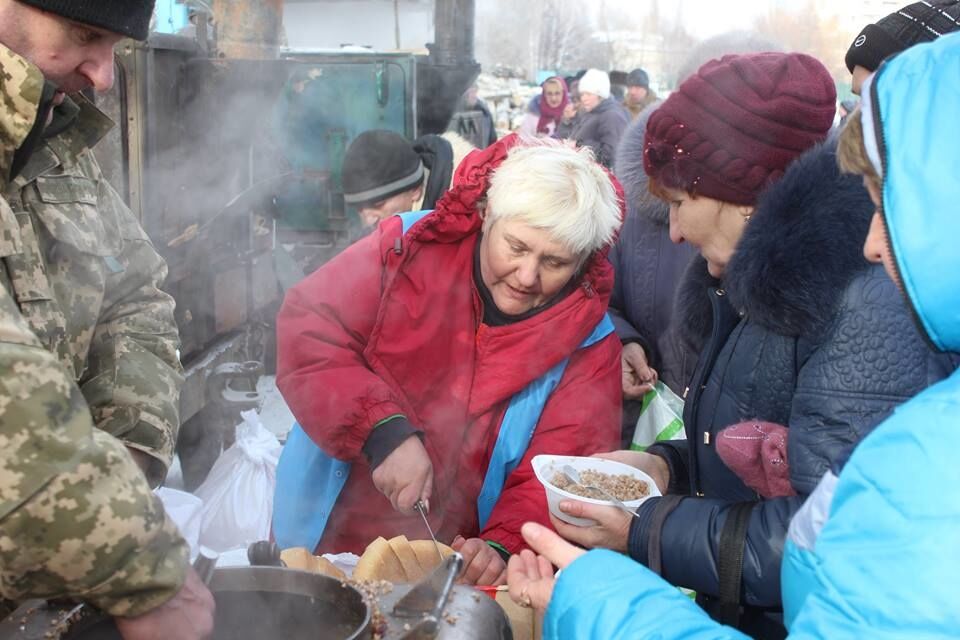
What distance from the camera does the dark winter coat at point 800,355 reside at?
140 cm

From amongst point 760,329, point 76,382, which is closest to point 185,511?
point 76,382

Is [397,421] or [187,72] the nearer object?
[397,421]

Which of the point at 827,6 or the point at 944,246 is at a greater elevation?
the point at 827,6

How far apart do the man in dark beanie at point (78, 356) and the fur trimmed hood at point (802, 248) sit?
110cm

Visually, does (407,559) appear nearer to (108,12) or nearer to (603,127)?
(108,12)

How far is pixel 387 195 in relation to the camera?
4195 millimetres

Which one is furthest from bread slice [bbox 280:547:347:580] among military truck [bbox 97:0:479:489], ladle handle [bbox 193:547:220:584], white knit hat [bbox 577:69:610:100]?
white knit hat [bbox 577:69:610:100]

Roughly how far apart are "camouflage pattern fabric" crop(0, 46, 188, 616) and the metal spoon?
2.87 ft

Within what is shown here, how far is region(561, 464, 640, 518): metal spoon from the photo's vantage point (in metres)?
1.77

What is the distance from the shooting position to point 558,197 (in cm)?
231

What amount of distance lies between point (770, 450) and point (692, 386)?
1.21 feet

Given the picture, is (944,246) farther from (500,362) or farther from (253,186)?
(253,186)

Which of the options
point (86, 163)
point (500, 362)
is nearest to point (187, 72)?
point (86, 163)

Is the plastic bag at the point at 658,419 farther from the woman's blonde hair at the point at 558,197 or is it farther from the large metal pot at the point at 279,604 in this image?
the large metal pot at the point at 279,604
